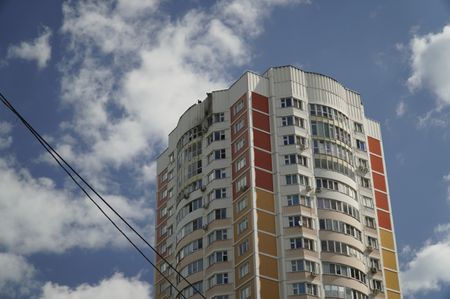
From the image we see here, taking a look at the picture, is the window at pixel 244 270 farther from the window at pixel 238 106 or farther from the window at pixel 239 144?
the window at pixel 238 106

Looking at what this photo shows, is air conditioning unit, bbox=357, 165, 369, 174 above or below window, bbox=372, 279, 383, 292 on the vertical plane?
above

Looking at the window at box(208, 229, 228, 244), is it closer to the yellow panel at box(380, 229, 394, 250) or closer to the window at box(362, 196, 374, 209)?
the window at box(362, 196, 374, 209)

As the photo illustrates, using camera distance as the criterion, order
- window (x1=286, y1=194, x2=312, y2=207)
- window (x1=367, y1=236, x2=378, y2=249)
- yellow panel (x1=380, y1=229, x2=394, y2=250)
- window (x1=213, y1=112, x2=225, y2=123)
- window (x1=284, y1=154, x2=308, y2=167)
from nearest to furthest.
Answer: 1. window (x1=286, y1=194, x2=312, y2=207)
2. window (x1=284, y1=154, x2=308, y2=167)
3. window (x1=367, y1=236, x2=378, y2=249)
4. yellow panel (x1=380, y1=229, x2=394, y2=250)
5. window (x1=213, y1=112, x2=225, y2=123)

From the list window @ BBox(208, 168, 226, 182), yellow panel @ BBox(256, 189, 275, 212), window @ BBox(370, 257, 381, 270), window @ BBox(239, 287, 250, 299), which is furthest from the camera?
window @ BBox(208, 168, 226, 182)

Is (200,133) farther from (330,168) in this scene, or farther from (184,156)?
(330,168)

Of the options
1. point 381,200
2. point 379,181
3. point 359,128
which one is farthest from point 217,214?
point 359,128

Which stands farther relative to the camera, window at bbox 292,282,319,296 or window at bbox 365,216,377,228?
window at bbox 365,216,377,228

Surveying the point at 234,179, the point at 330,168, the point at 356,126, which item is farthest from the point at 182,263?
the point at 356,126

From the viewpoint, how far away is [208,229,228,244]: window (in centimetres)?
8462

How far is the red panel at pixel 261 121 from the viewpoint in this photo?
88562mm

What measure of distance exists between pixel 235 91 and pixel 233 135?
555 centimetres

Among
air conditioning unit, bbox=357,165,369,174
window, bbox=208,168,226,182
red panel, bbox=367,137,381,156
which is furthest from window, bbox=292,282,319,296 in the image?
red panel, bbox=367,137,381,156

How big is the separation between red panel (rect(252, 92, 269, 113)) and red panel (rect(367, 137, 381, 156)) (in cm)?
1442

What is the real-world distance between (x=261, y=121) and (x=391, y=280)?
21.8 metres
